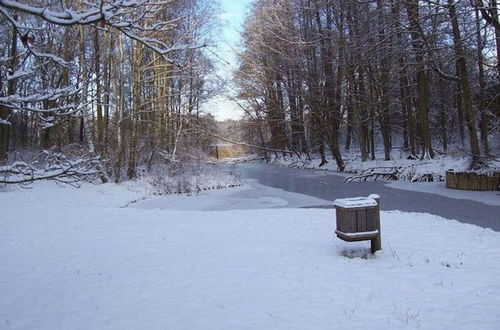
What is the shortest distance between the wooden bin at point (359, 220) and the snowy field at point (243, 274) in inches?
14.6

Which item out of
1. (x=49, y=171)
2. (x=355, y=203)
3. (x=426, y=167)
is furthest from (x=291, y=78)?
(x=49, y=171)

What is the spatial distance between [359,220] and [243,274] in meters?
2.15

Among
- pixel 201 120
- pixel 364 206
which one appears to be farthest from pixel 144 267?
pixel 201 120

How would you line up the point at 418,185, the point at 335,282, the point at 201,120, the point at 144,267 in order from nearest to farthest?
the point at 335,282 < the point at 144,267 < the point at 418,185 < the point at 201,120

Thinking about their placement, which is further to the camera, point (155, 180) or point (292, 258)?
point (155, 180)

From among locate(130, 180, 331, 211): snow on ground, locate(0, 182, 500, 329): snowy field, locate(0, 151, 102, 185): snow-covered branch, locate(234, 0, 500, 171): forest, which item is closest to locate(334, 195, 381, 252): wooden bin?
locate(0, 182, 500, 329): snowy field

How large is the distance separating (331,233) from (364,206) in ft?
6.40

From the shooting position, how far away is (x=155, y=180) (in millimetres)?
20375

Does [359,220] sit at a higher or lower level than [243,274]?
higher

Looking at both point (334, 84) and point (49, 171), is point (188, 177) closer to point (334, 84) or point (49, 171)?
point (334, 84)

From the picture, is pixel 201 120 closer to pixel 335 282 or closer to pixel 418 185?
pixel 418 185

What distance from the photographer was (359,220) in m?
7.06

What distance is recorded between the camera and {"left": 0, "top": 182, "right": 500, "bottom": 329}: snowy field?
4.68 metres

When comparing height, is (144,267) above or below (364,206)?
below
